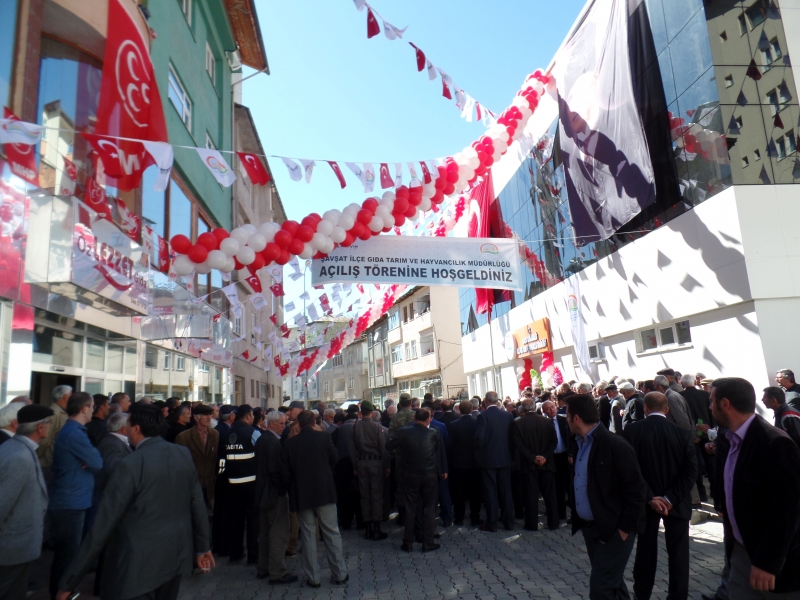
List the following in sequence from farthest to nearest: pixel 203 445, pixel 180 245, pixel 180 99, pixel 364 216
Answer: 1. pixel 180 99
2. pixel 364 216
3. pixel 180 245
4. pixel 203 445

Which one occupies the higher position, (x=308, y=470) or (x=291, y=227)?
(x=291, y=227)

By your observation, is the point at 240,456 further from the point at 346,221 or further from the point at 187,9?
the point at 187,9

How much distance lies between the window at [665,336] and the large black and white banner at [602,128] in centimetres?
251

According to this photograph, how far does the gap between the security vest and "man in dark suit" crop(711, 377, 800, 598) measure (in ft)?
18.7

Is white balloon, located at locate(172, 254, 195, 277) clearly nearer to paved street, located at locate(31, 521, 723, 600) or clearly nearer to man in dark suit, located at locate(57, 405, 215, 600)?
paved street, located at locate(31, 521, 723, 600)

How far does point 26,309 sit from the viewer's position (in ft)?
26.6

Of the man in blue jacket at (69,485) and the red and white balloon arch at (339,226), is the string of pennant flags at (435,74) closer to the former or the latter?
the red and white balloon arch at (339,226)

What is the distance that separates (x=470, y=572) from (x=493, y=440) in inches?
105

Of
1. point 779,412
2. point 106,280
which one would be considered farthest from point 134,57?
point 779,412

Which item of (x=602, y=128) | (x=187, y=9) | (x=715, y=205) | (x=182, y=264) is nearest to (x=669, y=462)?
(x=715, y=205)

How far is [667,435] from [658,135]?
9.32 metres

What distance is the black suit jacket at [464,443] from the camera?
10.0 meters

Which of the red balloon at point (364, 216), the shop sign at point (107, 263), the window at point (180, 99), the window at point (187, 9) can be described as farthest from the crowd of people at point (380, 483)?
the window at point (187, 9)

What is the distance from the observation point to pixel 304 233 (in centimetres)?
1098
